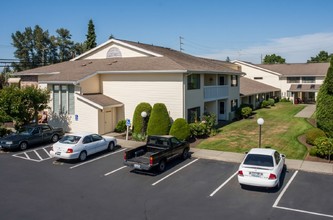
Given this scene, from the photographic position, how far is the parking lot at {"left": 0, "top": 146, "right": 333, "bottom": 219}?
11820 mm

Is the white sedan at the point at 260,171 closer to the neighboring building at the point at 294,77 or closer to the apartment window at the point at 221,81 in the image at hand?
the apartment window at the point at 221,81

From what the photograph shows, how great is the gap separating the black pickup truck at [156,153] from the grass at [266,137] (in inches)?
171

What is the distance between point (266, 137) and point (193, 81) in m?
7.56

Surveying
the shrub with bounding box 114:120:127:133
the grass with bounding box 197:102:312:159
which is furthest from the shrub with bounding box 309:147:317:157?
the shrub with bounding box 114:120:127:133

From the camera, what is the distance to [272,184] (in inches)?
531

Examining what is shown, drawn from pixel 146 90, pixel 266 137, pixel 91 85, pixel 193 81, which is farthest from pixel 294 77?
pixel 91 85

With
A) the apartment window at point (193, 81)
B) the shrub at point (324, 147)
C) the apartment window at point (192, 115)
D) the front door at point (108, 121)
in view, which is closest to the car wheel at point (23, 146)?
the front door at point (108, 121)

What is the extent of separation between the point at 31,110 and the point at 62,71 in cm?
645

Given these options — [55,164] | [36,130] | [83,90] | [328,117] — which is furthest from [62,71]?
[328,117]

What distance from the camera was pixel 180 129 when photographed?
23516mm

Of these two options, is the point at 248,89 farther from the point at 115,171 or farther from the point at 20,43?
the point at 20,43

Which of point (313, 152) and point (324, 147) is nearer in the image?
point (324, 147)

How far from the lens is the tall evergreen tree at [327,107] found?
851 inches

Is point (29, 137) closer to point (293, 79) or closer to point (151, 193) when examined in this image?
point (151, 193)
